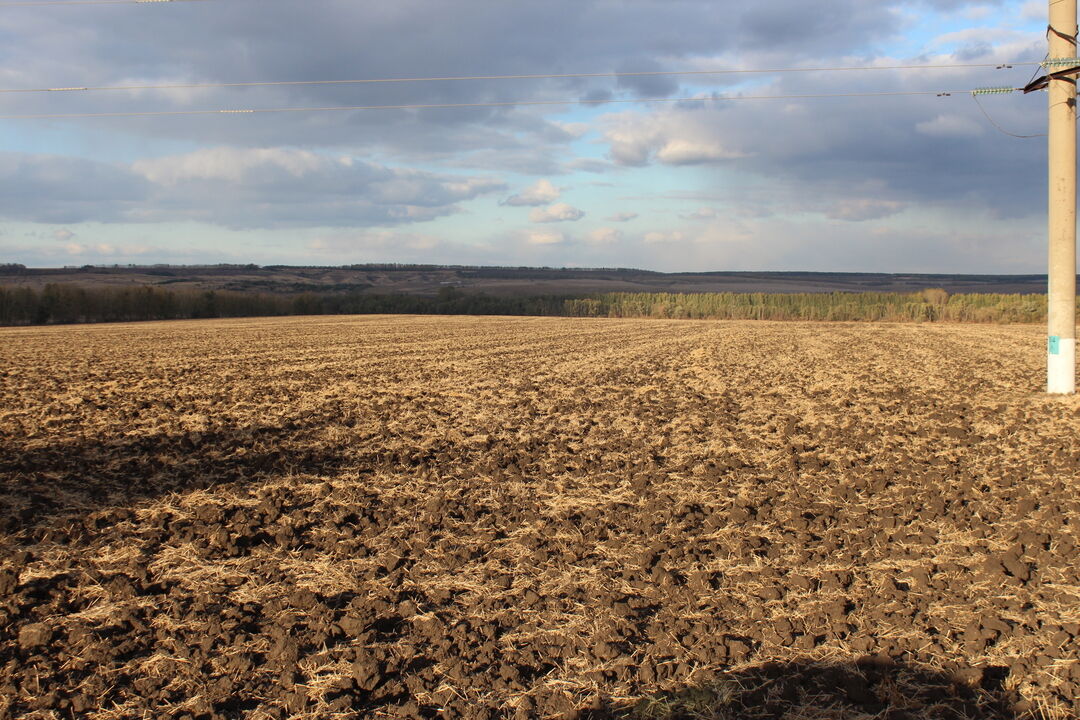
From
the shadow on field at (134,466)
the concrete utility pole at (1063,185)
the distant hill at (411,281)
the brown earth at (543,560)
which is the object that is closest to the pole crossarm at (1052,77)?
the concrete utility pole at (1063,185)

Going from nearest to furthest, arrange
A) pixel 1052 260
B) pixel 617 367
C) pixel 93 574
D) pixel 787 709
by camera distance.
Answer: pixel 787 709
pixel 93 574
pixel 1052 260
pixel 617 367

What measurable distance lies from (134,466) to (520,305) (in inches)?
2543

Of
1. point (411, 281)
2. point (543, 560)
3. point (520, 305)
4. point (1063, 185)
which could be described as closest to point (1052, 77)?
point (1063, 185)

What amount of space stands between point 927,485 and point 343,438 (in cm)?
725

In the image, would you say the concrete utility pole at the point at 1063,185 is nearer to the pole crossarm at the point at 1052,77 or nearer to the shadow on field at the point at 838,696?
the pole crossarm at the point at 1052,77

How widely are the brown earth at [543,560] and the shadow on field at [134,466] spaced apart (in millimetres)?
71

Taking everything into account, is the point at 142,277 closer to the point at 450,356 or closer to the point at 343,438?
the point at 450,356

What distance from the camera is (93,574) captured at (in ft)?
19.7

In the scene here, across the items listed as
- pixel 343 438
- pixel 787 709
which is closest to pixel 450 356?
pixel 343 438

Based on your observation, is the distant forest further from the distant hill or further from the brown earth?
the brown earth

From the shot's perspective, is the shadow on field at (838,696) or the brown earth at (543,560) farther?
the brown earth at (543,560)

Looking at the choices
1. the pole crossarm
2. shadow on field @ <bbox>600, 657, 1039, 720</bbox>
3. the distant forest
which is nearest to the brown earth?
shadow on field @ <bbox>600, 657, 1039, 720</bbox>

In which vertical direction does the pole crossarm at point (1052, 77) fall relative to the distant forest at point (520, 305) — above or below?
above

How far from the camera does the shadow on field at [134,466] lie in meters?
8.03
